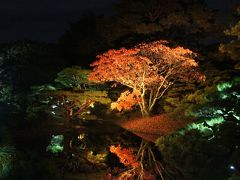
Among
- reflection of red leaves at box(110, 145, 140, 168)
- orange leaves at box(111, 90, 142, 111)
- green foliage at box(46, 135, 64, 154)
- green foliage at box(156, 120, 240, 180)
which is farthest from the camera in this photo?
orange leaves at box(111, 90, 142, 111)

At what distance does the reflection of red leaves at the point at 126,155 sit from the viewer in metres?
10.5

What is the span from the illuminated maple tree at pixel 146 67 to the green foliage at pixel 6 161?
7705 mm

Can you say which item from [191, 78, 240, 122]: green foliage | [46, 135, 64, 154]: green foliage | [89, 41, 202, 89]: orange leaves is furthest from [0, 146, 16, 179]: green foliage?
Answer: [89, 41, 202, 89]: orange leaves

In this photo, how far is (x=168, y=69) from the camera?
1619 centimetres

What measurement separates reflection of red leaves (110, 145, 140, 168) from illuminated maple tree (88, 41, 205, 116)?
338 cm

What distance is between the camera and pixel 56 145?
12742 millimetres

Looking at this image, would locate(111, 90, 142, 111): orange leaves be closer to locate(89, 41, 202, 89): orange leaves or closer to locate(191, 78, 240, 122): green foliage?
locate(89, 41, 202, 89): orange leaves

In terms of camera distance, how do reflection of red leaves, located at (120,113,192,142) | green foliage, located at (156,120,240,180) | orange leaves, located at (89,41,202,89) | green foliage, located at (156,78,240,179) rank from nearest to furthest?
1. green foliage, located at (156,120,240,180)
2. green foliage, located at (156,78,240,179)
3. reflection of red leaves, located at (120,113,192,142)
4. orange leaves, located at (89,41,202,89)

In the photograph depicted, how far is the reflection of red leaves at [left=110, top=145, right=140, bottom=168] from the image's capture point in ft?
34.3

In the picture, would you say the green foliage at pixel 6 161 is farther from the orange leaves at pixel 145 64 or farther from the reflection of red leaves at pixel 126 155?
the orange leaves at pixel 145 64

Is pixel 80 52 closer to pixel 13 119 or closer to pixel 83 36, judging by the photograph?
pixel 83 36

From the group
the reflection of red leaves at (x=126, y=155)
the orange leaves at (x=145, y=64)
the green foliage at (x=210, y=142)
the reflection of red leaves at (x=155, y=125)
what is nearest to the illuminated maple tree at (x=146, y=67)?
the orange leaves at (x=145, y=64)

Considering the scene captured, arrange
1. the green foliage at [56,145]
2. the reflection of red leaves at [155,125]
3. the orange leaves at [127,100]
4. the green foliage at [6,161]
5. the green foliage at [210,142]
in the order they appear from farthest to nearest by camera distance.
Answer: the orange leaves at [127,100]
the reflection of red leaves at [155,125]
the green foliage at [56,145]
the green foliage at [210,142]
the green foliage at [6,161]

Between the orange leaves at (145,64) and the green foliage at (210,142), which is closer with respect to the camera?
the green foliage at (210,142)
